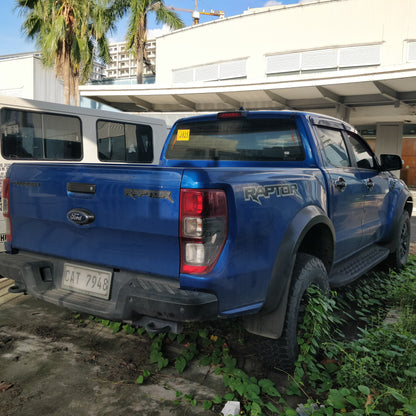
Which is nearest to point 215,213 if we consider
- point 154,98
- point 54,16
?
point 154,98

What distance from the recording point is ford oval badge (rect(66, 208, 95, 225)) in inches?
104

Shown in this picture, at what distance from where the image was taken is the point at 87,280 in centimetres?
271

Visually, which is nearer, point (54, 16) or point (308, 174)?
point (308, 174)

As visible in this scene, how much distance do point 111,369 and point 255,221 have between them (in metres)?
1.49

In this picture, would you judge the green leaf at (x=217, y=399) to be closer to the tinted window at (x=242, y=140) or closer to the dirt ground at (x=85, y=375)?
the dirt ground at (x=85, y=375)

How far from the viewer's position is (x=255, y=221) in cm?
245

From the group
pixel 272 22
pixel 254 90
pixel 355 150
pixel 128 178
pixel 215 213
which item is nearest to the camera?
pixel 215 213

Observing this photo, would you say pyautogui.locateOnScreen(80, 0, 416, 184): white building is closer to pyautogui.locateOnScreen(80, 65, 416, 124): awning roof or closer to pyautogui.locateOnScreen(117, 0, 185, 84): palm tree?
pyautogui.locateOnScreen(80, 65, 416, 124): awning roof

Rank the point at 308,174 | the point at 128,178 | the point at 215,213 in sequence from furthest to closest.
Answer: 1. the point at 308,174
2. the point at 128,178
3. the point at 215,213

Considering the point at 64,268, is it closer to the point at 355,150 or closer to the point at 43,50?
the point at 355,150

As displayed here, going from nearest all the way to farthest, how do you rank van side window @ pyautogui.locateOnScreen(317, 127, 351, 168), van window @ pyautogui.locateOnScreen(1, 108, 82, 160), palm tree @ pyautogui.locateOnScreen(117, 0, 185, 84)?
van side window @ pyautogui.locateOnScreen(317, 127, 351, 168)
van window @ pyautogui.locateOnScreen(1, 108, 82, 160)
palm tree @ pyautogui.locateOnScreen(117, 0, 185, 84)

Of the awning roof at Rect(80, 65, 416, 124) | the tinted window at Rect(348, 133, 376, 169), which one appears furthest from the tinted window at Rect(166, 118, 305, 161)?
the awning roof at Rect(80, 65, 416, 124)

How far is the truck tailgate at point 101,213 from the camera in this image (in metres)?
2.34

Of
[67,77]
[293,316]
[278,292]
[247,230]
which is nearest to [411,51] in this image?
[67,77]
